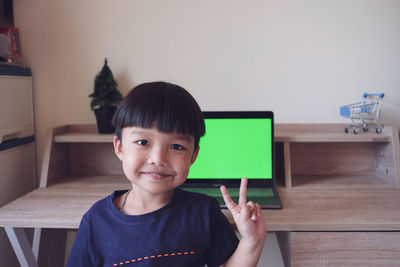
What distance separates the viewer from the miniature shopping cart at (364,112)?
1505 millimetres

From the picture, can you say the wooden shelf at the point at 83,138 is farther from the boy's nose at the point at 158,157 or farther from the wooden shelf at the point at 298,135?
the boy's nose at the point at 158,157

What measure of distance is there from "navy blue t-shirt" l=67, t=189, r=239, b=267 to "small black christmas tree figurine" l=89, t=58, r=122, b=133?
2.30 feet

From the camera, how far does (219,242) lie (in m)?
0.87

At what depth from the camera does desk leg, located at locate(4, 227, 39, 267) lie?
3.66ft

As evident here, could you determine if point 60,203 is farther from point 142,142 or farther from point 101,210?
point 142,142

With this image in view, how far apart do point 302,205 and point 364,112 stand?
1.91 ft

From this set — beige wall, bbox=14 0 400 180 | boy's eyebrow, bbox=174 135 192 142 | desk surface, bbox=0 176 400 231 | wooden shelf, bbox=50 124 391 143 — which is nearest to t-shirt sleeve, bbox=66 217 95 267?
desk surface, bbox=0 176 400 231

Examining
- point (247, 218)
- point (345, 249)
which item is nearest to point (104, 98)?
point (247, 218)

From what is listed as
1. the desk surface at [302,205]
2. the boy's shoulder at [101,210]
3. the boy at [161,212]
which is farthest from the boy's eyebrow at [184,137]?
the desk surface at [302,205]

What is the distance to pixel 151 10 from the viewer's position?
159 centimetres

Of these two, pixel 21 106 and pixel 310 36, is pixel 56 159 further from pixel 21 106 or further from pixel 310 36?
pixel 310 36

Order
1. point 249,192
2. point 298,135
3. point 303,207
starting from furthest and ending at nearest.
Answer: point 298,135 < point 249,192 < point 303,207

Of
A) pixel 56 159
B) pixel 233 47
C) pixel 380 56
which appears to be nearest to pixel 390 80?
pixel 380 56

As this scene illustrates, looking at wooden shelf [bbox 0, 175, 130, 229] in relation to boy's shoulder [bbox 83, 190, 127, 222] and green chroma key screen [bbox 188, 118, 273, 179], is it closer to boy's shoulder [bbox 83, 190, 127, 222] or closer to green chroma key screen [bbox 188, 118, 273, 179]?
boy's shoulder [bbox 83, 190, 127, 222]
